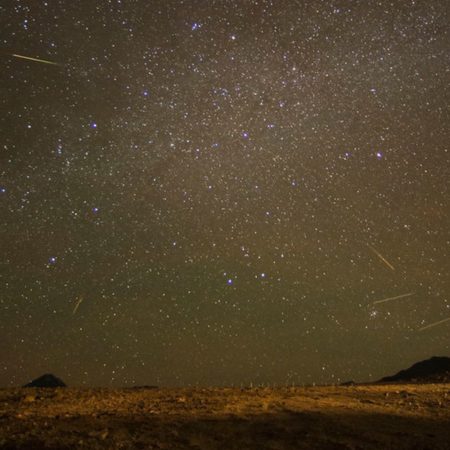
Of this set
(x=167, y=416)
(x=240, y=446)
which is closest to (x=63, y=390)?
(x=167, y=416)

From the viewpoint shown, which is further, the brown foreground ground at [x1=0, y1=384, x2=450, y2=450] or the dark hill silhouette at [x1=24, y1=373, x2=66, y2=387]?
the dark hill silhouette at [x1=24, y1=373, x2=66, y2=387]

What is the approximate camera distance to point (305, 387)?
10.2m

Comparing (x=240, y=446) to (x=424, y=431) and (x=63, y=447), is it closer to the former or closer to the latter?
(x=63, y=447)

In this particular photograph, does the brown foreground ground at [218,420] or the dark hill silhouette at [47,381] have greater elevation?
the dark hill silhouette at [47,381]

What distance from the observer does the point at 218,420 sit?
22.2 feet

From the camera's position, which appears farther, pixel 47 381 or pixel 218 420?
pixel 47 381

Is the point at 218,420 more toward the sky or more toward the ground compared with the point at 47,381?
more toward the ground

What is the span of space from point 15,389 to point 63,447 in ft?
13.9

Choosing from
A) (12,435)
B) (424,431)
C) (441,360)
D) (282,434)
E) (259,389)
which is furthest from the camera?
(441,360)

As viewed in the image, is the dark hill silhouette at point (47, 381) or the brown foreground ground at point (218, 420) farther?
the dark hill silhouette at point (47, 381)

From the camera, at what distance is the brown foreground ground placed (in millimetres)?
5945

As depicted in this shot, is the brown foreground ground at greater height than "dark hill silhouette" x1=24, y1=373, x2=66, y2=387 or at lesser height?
lesser

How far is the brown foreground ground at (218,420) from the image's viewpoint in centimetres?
595

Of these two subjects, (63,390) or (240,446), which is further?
(63,390)
